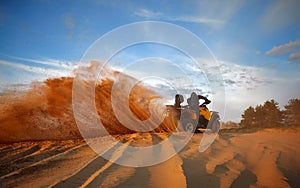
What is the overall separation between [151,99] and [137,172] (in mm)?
8918

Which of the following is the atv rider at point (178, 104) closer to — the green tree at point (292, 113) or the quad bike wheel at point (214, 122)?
the quad bike wheel at point (214, 122)

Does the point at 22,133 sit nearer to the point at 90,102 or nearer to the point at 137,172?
the point at 90,102

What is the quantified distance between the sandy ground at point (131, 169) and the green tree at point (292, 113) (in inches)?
1002

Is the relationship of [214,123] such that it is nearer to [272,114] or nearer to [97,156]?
[97,156]

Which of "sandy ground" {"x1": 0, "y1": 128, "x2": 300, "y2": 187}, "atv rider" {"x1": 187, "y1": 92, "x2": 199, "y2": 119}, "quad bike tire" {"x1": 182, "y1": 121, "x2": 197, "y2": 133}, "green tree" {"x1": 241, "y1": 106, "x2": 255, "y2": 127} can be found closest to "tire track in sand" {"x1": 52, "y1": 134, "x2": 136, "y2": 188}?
"sandy ground" {"x1": 0, "y1": 128, "x2": 300, "y2": 187}

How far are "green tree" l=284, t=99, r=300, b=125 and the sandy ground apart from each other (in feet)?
83.5

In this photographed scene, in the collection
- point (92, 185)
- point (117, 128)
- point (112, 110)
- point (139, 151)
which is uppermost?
point (112, 110)

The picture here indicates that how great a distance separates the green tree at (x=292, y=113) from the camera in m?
27.5

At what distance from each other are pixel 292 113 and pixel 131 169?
3105 cm

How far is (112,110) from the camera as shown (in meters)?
10.1

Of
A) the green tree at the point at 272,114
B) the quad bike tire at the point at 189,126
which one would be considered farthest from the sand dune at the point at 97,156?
the green tree at the point at 272,114

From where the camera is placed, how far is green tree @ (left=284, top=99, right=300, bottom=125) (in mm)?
27453

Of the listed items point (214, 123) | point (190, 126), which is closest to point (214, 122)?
point (214, 123)

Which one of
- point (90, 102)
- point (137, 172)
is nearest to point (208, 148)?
point (137, 172)
